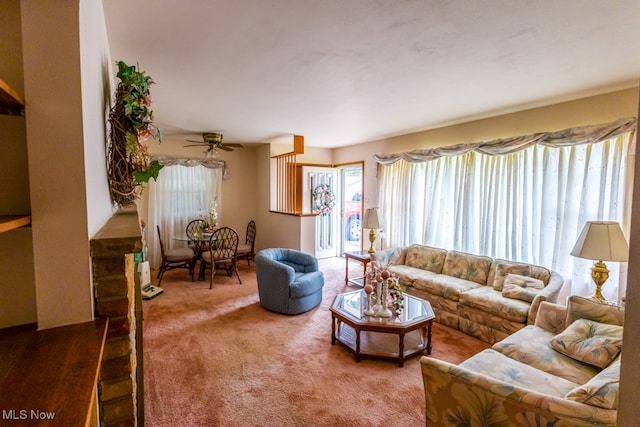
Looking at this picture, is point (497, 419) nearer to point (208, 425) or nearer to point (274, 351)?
point (208, 425)

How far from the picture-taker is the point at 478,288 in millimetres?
3363

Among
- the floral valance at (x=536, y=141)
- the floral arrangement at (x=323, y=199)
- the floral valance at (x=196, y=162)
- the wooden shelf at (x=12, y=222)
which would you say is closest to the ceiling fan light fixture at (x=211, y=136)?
the floral valance at (x=196, y=162)

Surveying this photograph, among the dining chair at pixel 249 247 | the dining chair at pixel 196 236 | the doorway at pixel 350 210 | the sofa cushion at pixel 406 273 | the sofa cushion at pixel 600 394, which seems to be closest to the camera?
the sofa cushion at pixel 600 394

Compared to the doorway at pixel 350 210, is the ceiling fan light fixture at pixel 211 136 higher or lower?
higher

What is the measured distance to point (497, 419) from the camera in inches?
51.6

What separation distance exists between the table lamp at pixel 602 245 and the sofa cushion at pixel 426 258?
164 cm

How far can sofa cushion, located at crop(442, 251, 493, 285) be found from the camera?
3590mm

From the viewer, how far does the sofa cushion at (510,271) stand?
3.12 metres

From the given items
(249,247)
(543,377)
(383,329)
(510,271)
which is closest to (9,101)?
(383,329)

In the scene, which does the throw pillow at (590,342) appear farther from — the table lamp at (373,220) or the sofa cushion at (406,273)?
the table lamp at (373,220)

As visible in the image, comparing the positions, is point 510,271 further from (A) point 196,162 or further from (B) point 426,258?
(A) point 196,162

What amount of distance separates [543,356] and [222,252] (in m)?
4.15

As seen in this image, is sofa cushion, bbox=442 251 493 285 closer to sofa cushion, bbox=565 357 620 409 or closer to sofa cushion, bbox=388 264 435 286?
sofa cushion, bbox=388 264 435 286

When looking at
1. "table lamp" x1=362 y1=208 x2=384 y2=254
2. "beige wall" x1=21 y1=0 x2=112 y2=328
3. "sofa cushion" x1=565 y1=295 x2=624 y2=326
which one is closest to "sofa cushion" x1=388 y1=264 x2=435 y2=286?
"table lamp" x1=362 y1=208 x2=384 y2=254
